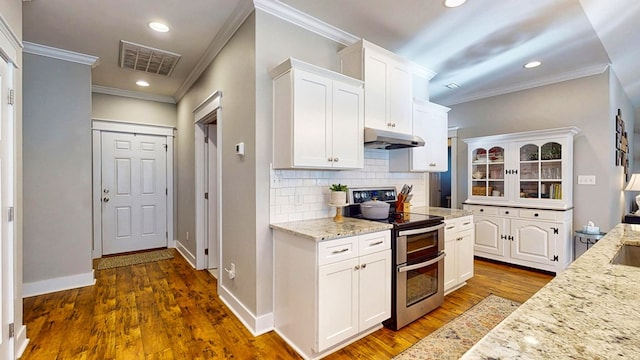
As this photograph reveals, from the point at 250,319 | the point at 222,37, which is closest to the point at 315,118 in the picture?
the point at 222,37

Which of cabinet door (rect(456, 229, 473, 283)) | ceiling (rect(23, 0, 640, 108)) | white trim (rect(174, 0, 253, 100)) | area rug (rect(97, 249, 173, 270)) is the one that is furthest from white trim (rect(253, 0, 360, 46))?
area rug (rect(97, 249, 173, 270))

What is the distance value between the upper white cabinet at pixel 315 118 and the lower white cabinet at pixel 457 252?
1.24 metres

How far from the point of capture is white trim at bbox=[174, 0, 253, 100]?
243 centimetres

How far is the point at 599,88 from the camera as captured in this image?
3727mm

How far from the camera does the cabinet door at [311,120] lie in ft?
7.38

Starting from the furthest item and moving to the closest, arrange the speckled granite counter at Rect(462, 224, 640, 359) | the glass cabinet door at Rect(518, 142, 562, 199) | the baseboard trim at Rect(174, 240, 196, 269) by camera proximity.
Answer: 1. the baseboard trim at Rect(174, 240, 196, 269)
2. the glass cabinet door at Rect(518, 142, 562, 199)
3. the speckled granite counter at Rect(462, 224, 640, 359)

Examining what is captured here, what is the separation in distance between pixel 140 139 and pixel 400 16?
14.2 ft

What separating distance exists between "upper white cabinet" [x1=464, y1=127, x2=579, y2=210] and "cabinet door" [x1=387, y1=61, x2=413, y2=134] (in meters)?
1.95

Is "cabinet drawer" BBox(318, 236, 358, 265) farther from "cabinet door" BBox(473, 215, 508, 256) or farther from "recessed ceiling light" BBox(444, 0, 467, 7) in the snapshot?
"cabinet door" BBox(473, 215, 508, 256)

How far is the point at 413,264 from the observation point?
2.44m

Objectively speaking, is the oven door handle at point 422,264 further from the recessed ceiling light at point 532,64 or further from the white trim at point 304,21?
the recessed ceiling light at point 532,64

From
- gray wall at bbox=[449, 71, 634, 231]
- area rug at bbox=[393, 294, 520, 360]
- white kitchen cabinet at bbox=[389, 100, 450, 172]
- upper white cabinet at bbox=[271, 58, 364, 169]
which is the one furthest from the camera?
gray wall at bbox=[449, 71, 634, 231]

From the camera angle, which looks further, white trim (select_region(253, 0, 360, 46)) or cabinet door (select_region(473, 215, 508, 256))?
cabinet door (select_region(473, 215, 508, 256))

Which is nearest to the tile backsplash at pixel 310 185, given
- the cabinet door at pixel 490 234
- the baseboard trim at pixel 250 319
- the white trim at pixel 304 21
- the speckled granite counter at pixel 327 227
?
the speckled granite counter at pixel 327 227
